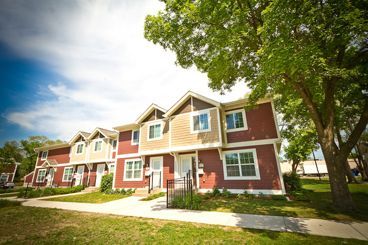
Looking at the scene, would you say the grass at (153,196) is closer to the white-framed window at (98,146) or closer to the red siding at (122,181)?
the red siding at (122,181)

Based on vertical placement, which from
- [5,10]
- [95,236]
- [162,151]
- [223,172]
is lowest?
[95,236]

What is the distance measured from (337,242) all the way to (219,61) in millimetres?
8092

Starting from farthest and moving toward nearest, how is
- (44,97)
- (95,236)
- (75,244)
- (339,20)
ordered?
(44,97) < (339,20) < (95,236) < (75,244)

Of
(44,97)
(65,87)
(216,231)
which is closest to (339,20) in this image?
(216,231)

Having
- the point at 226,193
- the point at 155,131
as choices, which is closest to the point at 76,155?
the point at 155,131

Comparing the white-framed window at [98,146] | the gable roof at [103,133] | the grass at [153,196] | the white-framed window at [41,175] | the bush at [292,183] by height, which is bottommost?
the grass at [153,196]

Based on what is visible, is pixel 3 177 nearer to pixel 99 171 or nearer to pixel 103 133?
pixel 99 171

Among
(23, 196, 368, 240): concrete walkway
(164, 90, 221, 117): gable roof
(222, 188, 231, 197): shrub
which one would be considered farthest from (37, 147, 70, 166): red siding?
(222, 188, 231, 197): shrub

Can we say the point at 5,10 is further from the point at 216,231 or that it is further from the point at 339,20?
the point at 339,20

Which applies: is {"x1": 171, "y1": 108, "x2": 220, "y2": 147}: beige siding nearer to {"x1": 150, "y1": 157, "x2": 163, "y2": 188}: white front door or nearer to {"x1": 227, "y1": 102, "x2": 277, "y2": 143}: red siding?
{"x1": 227, "y1": 102, "x2": 277, "y2": 143}: red siding

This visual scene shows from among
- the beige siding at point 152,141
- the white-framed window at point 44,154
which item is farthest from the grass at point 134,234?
the white-framed window at point 44,154

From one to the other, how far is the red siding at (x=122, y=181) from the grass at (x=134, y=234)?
28.6 ft

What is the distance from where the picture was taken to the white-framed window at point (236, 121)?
1271 cm

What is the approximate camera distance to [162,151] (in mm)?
14375
